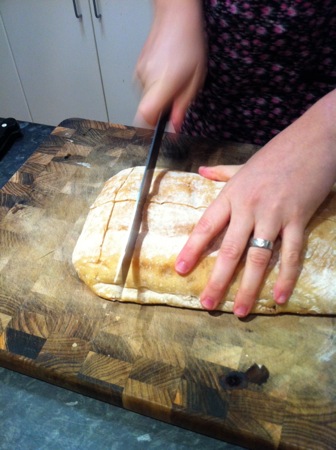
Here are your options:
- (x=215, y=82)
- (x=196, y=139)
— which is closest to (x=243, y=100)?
(x=215, y=82)

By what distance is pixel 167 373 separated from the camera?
3.09 ft

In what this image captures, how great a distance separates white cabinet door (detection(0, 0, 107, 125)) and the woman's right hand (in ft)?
4.05

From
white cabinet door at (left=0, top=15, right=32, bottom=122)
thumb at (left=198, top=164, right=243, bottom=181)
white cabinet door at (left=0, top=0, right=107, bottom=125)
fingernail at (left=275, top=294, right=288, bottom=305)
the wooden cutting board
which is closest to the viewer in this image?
the wooden cutting board

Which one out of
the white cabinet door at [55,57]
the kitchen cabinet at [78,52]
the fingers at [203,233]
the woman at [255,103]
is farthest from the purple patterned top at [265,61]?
the white cabinet door at [55,57]

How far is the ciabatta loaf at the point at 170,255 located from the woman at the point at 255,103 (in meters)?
0.04

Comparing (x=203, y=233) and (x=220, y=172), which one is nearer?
(x=203, y=233)

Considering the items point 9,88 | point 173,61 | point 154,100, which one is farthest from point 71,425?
point 9,88

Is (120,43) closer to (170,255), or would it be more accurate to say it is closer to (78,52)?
(78,52)

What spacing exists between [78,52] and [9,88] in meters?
0.65

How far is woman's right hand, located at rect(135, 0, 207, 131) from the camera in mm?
1085

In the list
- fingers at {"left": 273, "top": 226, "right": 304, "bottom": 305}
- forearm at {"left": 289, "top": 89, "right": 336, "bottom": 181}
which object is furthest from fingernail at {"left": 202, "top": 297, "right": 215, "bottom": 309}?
forearm at {"left": 289, "top": 89, "right": 336, "bottom": 181}

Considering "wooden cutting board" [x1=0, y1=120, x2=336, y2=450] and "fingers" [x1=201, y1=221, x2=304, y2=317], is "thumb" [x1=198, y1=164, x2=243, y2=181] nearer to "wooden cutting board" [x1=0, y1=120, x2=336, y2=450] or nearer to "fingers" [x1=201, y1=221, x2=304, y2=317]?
"fingers" [x1=201, y1=221, x2=304, y2=317]

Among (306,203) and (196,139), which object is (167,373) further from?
(196,139)

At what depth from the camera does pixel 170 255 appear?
104cm
